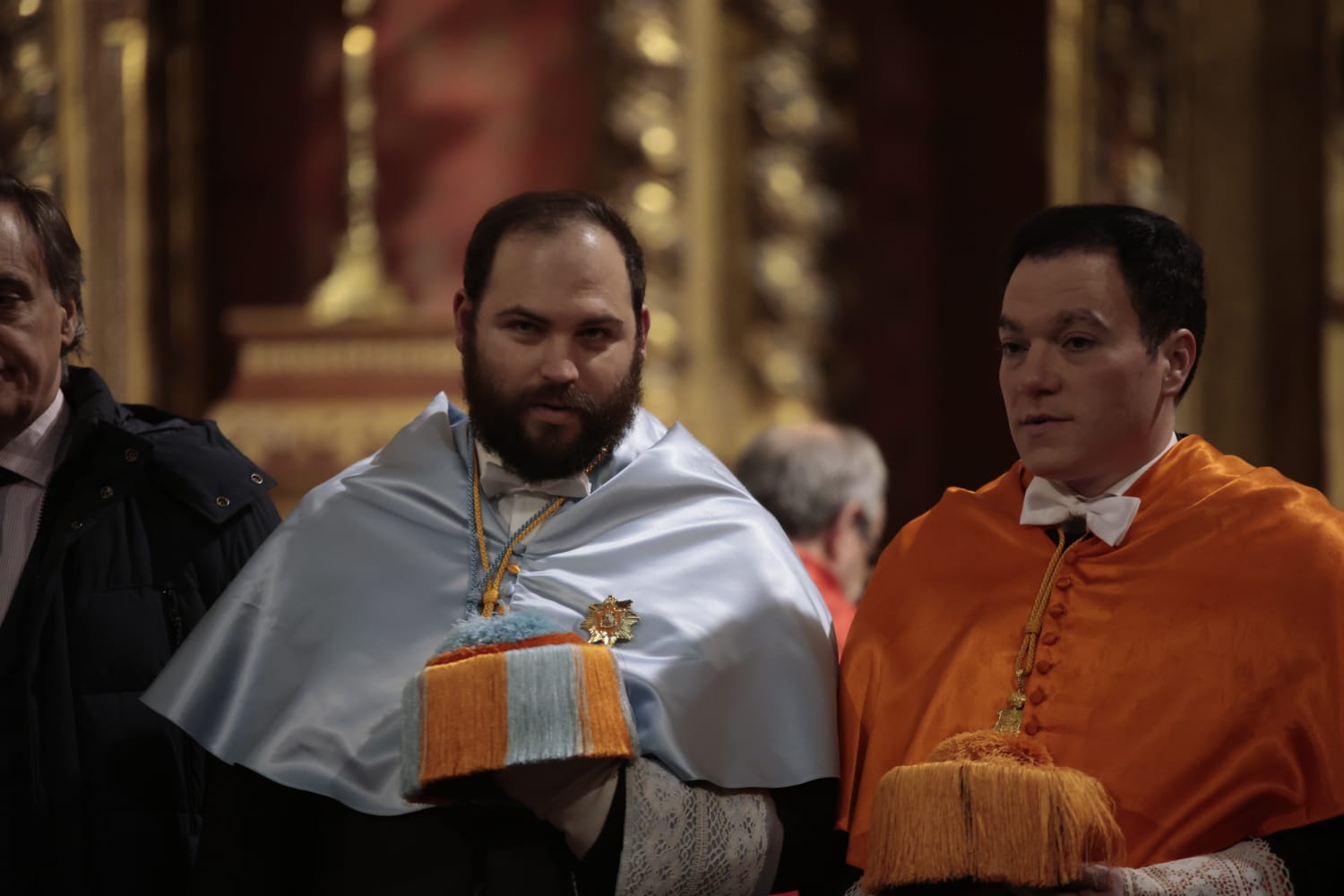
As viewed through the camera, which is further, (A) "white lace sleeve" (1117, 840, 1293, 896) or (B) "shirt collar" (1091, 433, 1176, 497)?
(B) "shirt collar" (1091, 433, 1176, 497)

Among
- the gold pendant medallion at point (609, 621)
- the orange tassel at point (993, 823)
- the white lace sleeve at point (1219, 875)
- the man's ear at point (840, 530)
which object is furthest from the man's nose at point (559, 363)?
the man's ear at point (840, 530)

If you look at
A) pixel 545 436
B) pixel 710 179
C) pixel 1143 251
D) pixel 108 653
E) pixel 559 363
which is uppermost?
pixel 710 179

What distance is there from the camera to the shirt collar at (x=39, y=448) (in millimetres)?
3443

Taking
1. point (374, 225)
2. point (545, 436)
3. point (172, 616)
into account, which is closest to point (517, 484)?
point (545, 436)

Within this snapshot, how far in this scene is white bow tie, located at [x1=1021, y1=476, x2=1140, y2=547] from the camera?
9.73 ft

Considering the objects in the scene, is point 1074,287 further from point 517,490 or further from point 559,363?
point 517,490

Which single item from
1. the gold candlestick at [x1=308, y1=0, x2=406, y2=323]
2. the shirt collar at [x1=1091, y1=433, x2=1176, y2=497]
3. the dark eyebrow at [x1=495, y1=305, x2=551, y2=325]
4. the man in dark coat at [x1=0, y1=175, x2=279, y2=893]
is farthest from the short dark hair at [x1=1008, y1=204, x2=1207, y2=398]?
the gold candlestick at [x1=308, y1=0, x2=406, y2=323]

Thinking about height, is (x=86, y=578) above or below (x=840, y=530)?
above

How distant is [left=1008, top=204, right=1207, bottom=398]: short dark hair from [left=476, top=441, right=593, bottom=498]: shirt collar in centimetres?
87

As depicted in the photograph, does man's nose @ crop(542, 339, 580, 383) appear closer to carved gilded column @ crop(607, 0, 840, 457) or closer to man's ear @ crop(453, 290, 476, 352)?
man's ear @ crop(453, 290, 476, 352)

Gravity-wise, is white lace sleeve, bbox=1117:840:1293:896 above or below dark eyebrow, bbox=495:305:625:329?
below

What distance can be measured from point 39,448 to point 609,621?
121 cm

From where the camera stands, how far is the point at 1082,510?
3.01 meters

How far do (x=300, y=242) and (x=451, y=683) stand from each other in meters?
3.66
